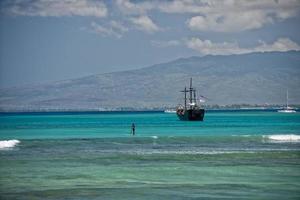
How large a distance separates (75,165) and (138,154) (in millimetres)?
6890

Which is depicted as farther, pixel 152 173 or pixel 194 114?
pixel 194 114

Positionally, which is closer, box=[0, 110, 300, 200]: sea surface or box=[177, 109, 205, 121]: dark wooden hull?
box=[0, 110, 300, 200]: sea surface

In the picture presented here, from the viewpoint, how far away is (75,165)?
3259 centimetres

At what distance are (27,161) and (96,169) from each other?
18.4ft

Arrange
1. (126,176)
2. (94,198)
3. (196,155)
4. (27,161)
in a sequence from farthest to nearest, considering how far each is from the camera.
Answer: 1. (196,155)
2. (27,161)
3. (126,176)
4. (94,198)

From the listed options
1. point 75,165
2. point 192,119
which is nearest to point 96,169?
point 75,165

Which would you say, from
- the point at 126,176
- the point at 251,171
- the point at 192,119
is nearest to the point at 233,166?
the point at 251,171

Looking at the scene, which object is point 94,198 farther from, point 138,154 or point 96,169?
point 138,154

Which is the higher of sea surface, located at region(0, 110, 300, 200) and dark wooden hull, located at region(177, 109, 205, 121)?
dark wooden hull, located at region(177, 109, 205, 121)

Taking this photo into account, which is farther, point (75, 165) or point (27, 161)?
point (27, 161)

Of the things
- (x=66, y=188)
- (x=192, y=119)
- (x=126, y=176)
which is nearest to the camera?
(x=66, y=188)

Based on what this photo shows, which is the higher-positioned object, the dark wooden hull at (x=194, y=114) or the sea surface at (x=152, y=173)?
the dark wooden hull at (x=194, y=114)

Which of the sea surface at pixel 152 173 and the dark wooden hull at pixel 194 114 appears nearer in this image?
the sea surface at pixel 152 173

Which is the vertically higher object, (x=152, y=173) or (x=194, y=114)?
(x=194, y=114)
